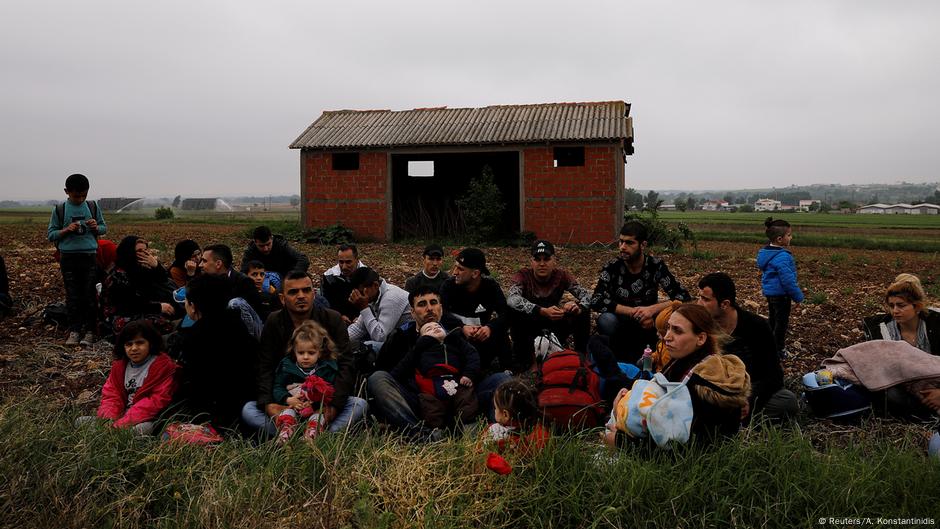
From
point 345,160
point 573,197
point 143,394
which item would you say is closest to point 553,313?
point 143,394

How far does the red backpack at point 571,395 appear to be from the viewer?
4148 mm

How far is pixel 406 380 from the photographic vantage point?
4.70 m

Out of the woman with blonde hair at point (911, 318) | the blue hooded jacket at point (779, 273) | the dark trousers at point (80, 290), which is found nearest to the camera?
Result: the woman with blonde hair at point (911, 318)

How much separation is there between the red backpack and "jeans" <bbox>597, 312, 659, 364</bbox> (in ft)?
4.54

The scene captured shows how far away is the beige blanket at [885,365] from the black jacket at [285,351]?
137 inches

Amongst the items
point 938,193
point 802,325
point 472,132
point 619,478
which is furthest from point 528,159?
point 938,193

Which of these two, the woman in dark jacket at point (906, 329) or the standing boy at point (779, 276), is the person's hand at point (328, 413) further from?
the standing boy at point (779, 276)

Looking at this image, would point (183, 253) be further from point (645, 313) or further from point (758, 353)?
point (758, 353)

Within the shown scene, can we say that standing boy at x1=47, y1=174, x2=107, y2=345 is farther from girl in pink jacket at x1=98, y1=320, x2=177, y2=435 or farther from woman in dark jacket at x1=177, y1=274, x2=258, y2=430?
woman in dark jacket at x1=177, y1=274, x2=258, y2=430

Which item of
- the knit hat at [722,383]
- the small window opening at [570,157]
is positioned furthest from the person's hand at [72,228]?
the small window opening at [570,157]

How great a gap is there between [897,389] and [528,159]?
13.0 m

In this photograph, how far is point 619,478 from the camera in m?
3.25

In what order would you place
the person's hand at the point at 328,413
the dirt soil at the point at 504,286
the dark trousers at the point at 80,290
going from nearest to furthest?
1. the person's hand at the point at 328,413
2. the dirt soil at the point at 504,286
3. the dark trousers at the point at 80,290

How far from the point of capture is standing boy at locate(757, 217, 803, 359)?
6203 millimetres
